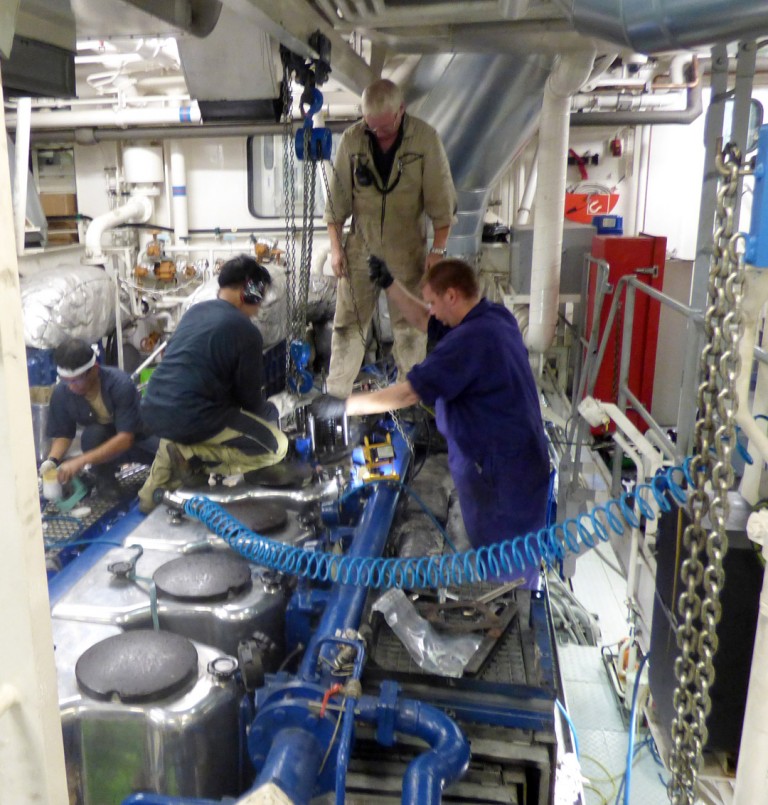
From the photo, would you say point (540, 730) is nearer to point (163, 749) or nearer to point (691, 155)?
point (163, 749)

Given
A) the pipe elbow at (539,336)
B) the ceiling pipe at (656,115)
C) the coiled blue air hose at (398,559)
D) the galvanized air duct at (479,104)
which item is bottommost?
the coiled blue air hose at (398,559)

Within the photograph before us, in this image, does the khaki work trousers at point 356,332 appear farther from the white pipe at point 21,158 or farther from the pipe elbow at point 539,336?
the white pipe at point 21,158

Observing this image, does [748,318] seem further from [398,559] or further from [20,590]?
[398,559]

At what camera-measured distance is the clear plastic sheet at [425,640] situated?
199cm

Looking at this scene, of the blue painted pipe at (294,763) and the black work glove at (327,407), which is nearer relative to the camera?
the blue painted pipe at (294,763)

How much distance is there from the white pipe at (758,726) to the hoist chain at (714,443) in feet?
0.25

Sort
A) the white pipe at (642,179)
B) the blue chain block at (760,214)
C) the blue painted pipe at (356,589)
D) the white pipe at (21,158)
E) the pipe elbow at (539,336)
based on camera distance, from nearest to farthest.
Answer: the blue chain block at (760,214) → the blue painted pipe at (356,589) → the pipe elbow at (539,336) → the white pipe at (21,158) → the white pipe at (642,179)

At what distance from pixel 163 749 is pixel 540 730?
98 centimetres

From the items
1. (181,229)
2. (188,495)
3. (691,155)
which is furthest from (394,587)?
(691,155)

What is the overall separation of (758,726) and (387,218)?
2.65m

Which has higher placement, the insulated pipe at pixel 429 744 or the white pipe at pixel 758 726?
the white pipe at pixel 758 726

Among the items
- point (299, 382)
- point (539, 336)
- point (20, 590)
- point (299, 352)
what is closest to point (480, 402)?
point (299, 352)

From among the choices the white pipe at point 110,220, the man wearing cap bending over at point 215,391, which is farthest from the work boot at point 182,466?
the white pipe at point 110,220

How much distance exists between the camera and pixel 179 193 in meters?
7.50
